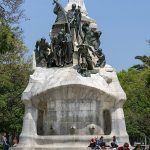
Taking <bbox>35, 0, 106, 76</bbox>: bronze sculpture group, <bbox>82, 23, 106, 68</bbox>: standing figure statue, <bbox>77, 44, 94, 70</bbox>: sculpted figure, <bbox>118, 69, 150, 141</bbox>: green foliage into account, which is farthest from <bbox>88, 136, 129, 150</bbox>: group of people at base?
<bbox>118, 69, 150, 141</bbox>: green foliage

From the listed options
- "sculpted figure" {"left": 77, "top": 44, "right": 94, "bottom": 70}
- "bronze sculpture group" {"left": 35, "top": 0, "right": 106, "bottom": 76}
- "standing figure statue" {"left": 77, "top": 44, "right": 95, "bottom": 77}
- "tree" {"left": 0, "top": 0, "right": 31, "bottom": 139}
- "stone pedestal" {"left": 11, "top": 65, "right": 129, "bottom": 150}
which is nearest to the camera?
"stone pedestal" {"left": 11, "top": 65, "right": 129, "bottom": 150}

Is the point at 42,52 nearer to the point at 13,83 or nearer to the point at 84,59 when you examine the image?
the point at 84,59

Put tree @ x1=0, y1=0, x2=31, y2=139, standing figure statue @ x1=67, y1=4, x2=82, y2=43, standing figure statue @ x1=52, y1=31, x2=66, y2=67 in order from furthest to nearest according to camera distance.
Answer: tree @ x1=0, y1=0, x2=31, y2=139 < standing figure statue @ x1=67, y1=4, x2=82, y2=43 < standing figure statue @ x1=52, y1=31, x2=66, y2=67

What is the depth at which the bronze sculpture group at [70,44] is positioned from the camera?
26047mm

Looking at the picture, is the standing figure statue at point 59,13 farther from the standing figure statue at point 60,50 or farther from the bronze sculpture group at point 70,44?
the standing figure statue at point 60,50

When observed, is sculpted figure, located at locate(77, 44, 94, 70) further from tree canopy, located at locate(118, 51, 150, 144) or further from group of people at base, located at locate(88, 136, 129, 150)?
tree canopy, located at locate(118, 51, 150, 144)

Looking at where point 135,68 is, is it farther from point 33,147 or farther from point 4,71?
point 33,147

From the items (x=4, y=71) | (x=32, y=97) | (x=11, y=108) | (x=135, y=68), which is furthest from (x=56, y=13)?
(x=135, y=68)

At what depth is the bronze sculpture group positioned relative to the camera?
26047mm

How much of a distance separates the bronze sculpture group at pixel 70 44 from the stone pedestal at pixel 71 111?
47.0 inches

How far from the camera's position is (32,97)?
80.9 ft

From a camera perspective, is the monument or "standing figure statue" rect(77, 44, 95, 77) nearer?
the monument

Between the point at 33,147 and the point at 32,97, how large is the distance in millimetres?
2353

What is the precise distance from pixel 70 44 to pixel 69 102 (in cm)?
338
